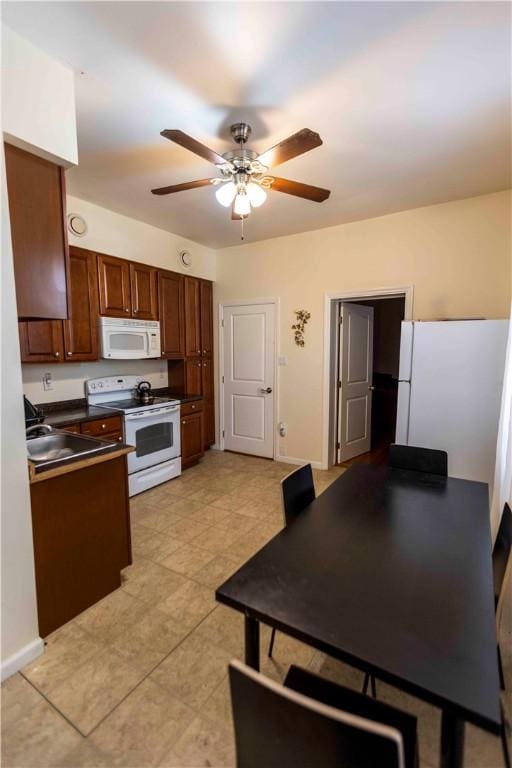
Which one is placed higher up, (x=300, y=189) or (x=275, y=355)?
(x=300, y=189)

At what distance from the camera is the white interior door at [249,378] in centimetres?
438

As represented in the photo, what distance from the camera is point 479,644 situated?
0.91 metres

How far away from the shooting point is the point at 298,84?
67.7 inches

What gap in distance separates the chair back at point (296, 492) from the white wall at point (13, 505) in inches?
47.2

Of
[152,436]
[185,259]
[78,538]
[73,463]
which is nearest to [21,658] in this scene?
[78,538]

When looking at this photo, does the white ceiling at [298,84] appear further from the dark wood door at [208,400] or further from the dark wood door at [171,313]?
the dark wood door at [208,400]

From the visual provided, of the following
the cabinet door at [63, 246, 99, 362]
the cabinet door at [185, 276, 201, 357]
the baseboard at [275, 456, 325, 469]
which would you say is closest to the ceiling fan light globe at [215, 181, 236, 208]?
the cabinet door at [63, 246, 99, 362]

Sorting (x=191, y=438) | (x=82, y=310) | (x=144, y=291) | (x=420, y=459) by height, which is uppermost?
(x=144, y=291)

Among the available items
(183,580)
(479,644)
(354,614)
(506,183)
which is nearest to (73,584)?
(183,580)

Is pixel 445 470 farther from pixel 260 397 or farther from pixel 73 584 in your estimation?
pixel 260 397

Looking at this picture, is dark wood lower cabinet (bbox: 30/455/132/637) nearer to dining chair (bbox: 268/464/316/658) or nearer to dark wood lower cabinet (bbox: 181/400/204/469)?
dining chair (bbox: 268/464/316/658)

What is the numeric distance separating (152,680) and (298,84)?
9.44 ft

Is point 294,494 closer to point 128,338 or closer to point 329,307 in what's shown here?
point 128,338

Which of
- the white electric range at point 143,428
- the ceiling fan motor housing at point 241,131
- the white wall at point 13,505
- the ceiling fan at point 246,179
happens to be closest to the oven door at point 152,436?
the white electric range at point 143,428
